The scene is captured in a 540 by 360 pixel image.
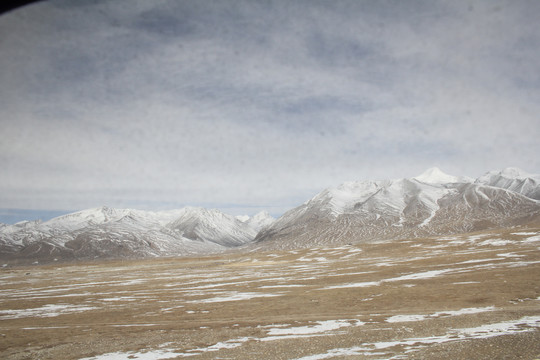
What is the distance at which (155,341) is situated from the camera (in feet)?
80.0

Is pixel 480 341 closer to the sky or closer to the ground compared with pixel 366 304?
closer to the sky

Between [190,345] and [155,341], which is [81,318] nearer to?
[155,341]

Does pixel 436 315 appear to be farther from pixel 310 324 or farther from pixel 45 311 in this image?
pixel 45 311

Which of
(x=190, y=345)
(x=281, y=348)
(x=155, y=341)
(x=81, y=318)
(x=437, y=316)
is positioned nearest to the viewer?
(x=281, y=348)

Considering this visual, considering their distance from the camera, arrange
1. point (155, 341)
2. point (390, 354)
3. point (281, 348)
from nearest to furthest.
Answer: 1. point (390, 354)
2. point (281, 348)
3. point (155, 341)

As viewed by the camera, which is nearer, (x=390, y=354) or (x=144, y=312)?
(x=390, y=354)

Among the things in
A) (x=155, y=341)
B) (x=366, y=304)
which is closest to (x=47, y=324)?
(x=155, y=341)

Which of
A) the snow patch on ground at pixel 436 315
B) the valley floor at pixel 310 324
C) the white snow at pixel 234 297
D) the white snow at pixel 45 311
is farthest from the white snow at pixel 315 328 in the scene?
the white snow at pixel 45 311

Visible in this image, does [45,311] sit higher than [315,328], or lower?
lower

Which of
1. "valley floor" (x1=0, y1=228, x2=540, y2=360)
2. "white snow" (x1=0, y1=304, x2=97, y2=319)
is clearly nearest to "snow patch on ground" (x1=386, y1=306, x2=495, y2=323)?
"valley floor" (x1=0, y1=228, x2=540, y2=360)

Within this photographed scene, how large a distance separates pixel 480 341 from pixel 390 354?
503 centimetres

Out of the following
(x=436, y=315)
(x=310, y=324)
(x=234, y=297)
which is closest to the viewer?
(x=436, y=315)

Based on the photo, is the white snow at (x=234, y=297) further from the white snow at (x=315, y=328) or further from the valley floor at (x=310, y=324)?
the white snow at (x=315, y=328)

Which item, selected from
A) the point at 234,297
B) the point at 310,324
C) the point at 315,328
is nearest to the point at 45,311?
the point at 234,297
